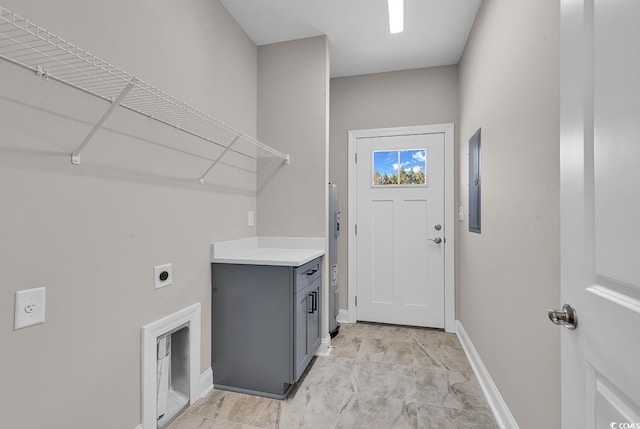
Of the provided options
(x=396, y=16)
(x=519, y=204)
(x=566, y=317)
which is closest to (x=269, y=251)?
(x=519, y=204)

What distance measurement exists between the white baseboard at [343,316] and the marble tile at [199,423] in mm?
1859

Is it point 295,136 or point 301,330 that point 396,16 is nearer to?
point 295,136

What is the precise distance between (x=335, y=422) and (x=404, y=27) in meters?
3.03

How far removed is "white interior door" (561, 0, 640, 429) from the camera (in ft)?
2.04

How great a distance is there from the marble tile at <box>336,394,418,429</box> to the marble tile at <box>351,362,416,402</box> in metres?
0.06

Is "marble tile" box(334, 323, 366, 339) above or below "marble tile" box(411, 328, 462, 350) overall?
above

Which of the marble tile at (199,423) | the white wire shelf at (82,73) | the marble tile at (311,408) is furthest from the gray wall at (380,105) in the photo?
the marble tile at (199,423)

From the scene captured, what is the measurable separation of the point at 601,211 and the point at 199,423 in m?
2.12

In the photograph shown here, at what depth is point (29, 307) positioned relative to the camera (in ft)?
3.58

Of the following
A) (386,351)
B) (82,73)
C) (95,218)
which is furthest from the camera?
(386,351)

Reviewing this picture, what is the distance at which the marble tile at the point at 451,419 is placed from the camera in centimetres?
175

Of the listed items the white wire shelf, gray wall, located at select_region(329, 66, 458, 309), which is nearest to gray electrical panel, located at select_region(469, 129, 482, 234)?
gray wall, located at select_region(329, 66, 458, 309)

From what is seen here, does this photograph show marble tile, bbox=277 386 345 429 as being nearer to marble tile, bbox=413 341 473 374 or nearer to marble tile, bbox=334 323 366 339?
marble tile, bbox=413 341 473 374

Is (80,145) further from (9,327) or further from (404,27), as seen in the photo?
(404,27)
